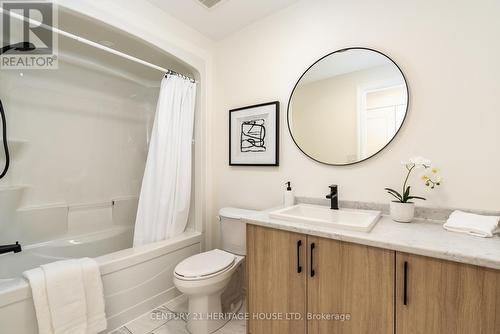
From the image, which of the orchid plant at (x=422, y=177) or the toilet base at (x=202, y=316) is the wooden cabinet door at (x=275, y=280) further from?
the orchid plant at (x=422, y=177)

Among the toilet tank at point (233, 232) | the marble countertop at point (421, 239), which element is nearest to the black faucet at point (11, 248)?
the toilet tank at point (233, 232)

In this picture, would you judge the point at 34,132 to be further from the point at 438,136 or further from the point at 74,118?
the point at 438,136

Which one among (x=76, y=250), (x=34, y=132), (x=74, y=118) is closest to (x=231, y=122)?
(x=74, y=118)

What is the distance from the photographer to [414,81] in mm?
1363

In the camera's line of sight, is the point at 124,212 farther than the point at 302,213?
Yes

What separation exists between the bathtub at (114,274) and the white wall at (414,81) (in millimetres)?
910

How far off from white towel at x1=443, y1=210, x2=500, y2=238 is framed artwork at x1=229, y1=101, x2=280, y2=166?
1185mm

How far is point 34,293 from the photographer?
3.85 ft

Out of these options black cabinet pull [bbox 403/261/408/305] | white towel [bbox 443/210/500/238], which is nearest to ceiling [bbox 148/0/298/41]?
white towel [bbox 443/210/500/238]

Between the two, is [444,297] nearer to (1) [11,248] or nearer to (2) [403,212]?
(2) [403,212]

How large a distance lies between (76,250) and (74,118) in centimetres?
133

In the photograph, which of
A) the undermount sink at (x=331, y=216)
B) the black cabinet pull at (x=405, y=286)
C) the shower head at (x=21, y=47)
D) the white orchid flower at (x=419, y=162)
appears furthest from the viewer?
the shower head at (x=21, y=47)

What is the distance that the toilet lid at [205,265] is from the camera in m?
1.45

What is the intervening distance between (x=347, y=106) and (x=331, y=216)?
820mm
